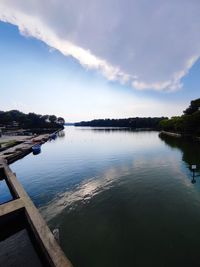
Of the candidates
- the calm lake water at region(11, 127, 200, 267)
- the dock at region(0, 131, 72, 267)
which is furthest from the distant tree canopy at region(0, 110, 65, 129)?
the dock at region(0, 131, 72, 267)

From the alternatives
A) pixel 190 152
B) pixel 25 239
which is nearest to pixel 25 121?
pixel 190 152

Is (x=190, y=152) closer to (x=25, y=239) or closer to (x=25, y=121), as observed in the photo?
(x=25, y=239)

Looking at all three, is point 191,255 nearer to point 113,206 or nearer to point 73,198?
point 113,206

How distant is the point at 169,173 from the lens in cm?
2319

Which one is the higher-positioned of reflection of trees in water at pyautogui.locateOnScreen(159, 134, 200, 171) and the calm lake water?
the calm lake water

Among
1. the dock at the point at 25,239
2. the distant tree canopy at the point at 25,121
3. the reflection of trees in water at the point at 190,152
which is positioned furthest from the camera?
the distant tree canopy at the point at 25,121

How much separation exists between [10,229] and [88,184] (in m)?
9.45

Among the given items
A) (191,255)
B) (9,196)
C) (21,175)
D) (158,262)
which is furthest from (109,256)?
(21,175)

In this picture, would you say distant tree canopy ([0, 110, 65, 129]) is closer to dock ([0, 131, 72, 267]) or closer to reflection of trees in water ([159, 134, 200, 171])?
reflection of trees in water ([159, 134, 200, 171])

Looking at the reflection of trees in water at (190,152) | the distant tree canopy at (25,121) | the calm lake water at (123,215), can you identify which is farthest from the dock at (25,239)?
the distant tree canopy at (25,121)

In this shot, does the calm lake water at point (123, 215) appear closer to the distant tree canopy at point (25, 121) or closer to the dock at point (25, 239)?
the dock at point (25, 239)

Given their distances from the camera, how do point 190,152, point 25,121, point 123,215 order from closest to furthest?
Result: point 123,215 < point 190,152 < point 25,121

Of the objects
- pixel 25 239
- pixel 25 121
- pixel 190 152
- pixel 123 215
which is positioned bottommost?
pixel 190 152

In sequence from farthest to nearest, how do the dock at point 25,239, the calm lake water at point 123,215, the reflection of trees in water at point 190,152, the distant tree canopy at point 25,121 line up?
the distant tree canopy at point 25,121 < the reflection of trees in water at point 190,152 < the calm lake water at point 123,215 < the dock at point 25,239
